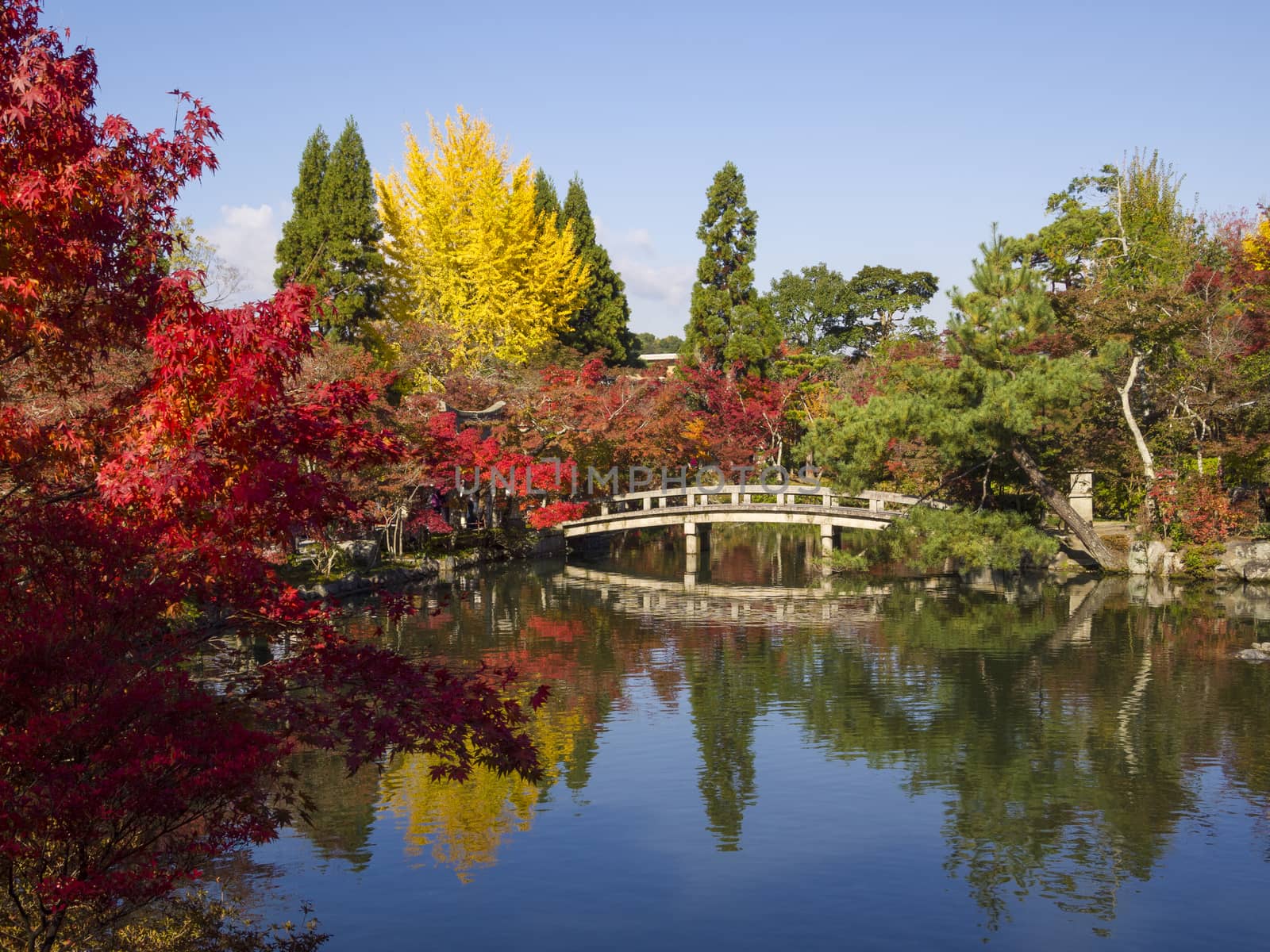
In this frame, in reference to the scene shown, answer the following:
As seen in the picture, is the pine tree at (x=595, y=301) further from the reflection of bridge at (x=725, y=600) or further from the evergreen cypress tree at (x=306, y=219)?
the reflection of bridge at (x=725, y=600)

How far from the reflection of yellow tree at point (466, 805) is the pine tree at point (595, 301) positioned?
32.8 meters

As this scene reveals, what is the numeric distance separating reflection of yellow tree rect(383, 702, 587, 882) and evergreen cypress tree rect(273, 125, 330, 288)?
2511 cm

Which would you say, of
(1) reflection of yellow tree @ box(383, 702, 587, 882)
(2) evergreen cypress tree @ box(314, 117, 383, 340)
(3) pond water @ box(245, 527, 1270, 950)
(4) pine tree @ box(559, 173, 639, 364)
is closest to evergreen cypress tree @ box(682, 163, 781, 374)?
(4) pine tree @ box(559, 173, 639, 364)

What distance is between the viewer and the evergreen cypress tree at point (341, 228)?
35.4 meters

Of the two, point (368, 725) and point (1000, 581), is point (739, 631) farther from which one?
point (368, 725)

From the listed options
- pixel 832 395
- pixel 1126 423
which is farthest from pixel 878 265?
pixel 1126 423

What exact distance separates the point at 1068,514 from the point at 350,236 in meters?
21.8

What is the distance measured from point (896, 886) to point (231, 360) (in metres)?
6.58

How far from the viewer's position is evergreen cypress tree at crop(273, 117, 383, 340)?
→ 116 ft

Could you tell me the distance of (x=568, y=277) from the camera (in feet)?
135

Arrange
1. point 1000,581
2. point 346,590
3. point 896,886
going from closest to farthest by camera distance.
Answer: point 896,886 < point 346,590 < point 1000,581

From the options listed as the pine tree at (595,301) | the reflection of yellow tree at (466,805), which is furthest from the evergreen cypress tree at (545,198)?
the reflection of yellow tree at (466,805)

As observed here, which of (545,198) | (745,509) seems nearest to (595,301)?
(545,198)

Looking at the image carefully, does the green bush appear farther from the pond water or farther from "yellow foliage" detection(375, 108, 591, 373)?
"yellow foliage" detection(375, 108, 591, 373)
